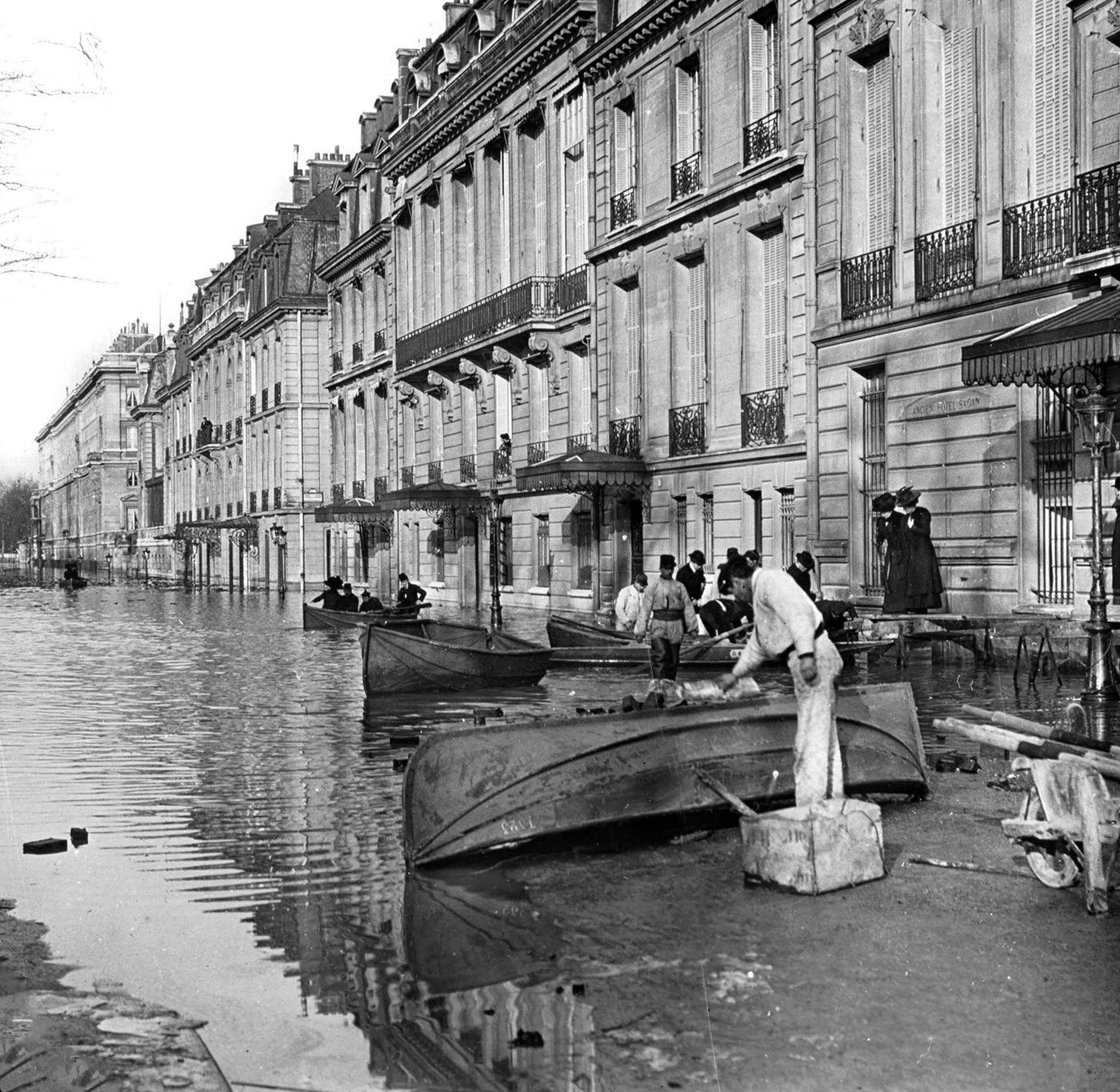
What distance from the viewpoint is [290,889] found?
8984mm

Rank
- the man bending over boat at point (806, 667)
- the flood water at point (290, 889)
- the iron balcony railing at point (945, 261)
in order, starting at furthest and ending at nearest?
the iron balcony railing at point (945, 261)
the man bending over boat at point (806, 667)
the flood water at point (290, 889)

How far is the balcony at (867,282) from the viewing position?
83.0 ft

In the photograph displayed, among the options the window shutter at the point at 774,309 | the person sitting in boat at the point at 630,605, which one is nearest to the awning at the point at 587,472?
the window shutter at the point at 774,309

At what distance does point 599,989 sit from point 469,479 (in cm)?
4025

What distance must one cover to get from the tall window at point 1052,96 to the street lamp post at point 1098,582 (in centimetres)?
589

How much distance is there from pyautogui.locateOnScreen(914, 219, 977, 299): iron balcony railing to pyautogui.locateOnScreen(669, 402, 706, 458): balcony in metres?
8.50

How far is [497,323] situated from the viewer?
42594 millimetres

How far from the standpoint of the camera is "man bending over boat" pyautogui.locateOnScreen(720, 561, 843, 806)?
28.7ft

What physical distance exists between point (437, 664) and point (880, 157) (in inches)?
Result: 451

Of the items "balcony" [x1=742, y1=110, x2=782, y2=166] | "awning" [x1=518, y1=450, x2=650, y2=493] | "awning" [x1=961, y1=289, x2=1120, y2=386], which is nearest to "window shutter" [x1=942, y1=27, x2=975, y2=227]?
"awning" [x1=961, y1=289, x2=1120, y2=386]

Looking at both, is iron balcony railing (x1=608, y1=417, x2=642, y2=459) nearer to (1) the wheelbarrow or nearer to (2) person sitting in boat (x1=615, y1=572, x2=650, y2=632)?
(2) person sitting in boat (x1=615, y1=572, x2=650, y2=632)

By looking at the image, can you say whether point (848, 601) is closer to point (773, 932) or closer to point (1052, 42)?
Answer: point (1052, 42)

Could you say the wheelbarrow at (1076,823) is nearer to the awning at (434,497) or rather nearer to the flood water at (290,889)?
the flood water at (290,889)

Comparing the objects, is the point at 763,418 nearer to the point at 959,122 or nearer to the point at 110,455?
the point at 959,122
